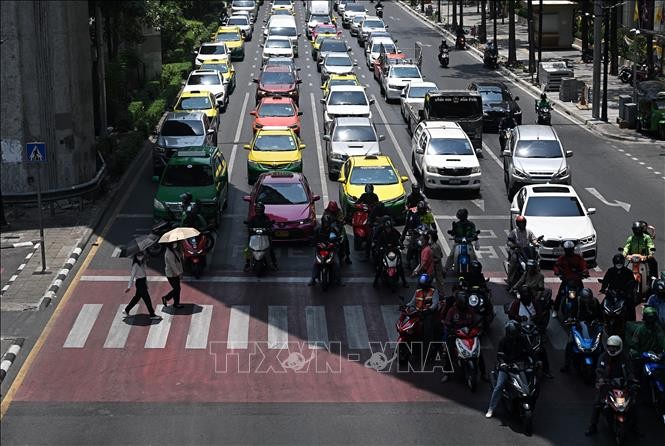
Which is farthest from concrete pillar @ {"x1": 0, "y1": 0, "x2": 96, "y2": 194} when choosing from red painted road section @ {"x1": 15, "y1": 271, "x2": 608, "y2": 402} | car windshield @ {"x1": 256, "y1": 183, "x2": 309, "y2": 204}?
red painted road section @ {"x1": 15, "y1": 271, "x2": 608, "y2": 402}

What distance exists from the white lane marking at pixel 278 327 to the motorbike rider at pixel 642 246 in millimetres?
7116

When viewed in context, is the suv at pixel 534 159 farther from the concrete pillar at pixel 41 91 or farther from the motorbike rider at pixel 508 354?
the motorbike rider at pixel 508 354

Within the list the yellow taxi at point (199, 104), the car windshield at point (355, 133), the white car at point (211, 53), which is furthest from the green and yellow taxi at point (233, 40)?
the car windshield at point (355, 133)

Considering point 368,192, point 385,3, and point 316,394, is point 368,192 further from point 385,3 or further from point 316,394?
point 385,3

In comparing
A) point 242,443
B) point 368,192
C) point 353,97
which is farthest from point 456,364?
point 353,97

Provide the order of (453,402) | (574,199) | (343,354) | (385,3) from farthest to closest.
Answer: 1. (385,3)
2. (574,199)
3. (343,354)
4. (453,402)

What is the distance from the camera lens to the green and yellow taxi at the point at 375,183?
1246 inches

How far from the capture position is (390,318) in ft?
78.7

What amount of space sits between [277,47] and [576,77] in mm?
17090

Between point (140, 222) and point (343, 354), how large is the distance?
12159mm

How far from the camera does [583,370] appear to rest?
2030 cm

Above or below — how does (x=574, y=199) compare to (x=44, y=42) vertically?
below

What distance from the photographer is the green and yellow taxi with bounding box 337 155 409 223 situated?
31.7m

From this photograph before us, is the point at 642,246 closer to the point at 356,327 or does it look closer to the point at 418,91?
the point at 356,327
